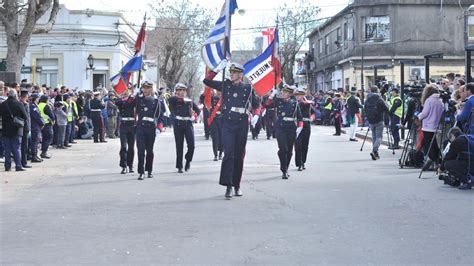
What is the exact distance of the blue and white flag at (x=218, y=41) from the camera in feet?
41.3

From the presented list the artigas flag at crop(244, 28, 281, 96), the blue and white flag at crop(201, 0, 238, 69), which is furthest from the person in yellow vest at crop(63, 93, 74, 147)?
the blue and white flag at crop(201, 0, 238, 69)

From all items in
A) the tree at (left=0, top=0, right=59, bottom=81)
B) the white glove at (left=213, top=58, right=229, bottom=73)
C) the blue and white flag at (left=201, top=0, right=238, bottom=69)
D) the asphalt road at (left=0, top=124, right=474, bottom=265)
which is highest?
the tree at (left=0, top=0, right=59, bottom=81)

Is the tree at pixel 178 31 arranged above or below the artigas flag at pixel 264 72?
above

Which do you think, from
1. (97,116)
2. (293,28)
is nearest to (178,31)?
(293,28)

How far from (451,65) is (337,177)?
34734 mm

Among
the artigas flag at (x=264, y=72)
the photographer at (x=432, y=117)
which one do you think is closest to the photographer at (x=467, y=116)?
the photographer at (x=432, y=117)

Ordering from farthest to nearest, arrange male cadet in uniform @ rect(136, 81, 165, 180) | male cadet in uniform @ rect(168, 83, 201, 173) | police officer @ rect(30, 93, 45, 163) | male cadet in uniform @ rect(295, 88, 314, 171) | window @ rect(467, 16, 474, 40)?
window @ rect(467, 16, 474, 40)
police officer @ rect(30, 93, 45, 163)
male cadet in uniform @ rect(295, 88, 314, 171)
male cadet in uniform @ rect(168, 83, 201, 173)
male cadet in uniform @ rect(136, 81, 165, 180)

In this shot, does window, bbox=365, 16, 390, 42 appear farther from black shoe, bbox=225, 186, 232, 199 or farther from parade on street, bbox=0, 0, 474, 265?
black shoe, bbox=225, 186, 232, 199

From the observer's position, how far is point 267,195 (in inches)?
455

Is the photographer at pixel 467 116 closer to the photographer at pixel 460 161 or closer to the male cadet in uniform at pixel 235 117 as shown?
the photographer at pixel 460 161

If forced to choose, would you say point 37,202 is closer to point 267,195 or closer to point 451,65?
point 267,195

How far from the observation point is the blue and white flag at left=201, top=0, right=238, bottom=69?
41.3 ft

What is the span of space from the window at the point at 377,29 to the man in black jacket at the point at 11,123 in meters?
34.2

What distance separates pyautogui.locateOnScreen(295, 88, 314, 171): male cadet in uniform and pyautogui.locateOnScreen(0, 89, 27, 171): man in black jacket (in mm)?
6026
